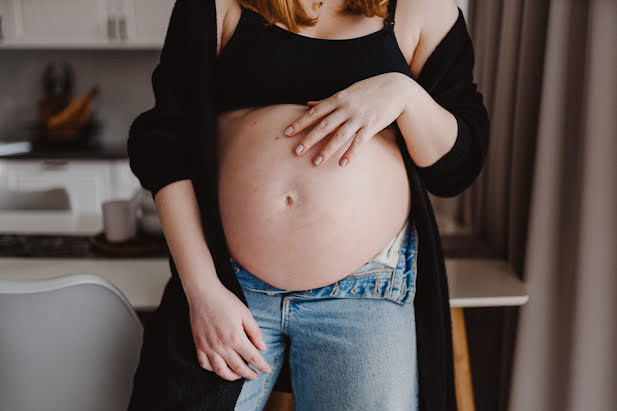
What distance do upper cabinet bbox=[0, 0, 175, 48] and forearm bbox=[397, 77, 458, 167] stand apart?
2552 millimetres

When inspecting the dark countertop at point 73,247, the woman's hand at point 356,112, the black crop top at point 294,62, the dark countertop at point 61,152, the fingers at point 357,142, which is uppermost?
the black crop top at point 294,62

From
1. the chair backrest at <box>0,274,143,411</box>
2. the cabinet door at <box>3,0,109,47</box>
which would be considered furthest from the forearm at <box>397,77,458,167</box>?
the cabinet door at <box>3,0,109,47</box>

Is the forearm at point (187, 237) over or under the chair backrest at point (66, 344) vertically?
over

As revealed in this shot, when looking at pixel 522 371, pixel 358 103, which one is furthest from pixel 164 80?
pixel 522 371

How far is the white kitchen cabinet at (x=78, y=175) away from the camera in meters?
2.91

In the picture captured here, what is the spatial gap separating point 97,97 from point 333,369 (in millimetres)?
3151

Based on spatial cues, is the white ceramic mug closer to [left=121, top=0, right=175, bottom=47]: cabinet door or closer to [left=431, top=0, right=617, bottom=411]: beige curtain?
[left=431, top=0, right=617, bottom=411]: beige curtain

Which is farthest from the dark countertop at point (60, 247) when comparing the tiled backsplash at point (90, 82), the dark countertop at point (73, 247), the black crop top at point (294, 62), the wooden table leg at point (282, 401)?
the tiled backsplash at point (90, 82)

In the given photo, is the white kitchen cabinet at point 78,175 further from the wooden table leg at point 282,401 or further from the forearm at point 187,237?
the forearm at point 187,237

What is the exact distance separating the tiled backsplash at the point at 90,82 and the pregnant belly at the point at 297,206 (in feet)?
9.31

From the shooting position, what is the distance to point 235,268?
83cm

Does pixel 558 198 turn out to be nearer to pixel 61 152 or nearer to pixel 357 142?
pixel 357 142

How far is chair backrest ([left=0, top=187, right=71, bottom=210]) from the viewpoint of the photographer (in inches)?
73.9

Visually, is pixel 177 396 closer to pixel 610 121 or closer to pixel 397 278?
pixel 397 278
